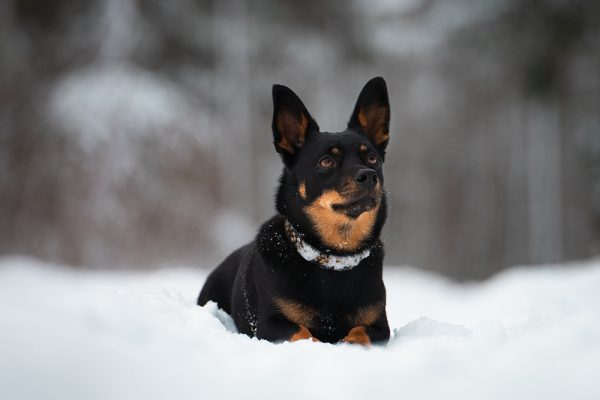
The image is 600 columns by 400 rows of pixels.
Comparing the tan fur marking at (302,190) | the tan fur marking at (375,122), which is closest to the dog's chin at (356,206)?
the tan fur marking at (302,190)

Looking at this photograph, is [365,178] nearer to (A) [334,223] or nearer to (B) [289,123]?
(A) [334,223]

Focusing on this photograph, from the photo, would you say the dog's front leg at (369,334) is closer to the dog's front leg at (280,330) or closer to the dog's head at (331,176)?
the dog's front leg at (280,330)

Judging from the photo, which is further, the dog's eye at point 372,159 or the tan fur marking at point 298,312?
the dog's eye at point 372,159

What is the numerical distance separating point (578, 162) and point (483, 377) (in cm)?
2103

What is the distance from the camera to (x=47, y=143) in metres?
16.2

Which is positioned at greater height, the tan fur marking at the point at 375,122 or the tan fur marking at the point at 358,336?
the tan fur marking at the point at 375,122

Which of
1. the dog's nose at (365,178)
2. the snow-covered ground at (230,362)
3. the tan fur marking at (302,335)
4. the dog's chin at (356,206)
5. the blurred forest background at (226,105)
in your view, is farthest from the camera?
the blurred forest background at (226,105)

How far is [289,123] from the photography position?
4.59 metres

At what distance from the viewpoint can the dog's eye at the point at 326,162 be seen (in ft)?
14.1

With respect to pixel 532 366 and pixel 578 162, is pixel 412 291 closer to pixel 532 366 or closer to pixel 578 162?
pixel 532 366

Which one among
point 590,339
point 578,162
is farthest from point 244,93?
point 590,339

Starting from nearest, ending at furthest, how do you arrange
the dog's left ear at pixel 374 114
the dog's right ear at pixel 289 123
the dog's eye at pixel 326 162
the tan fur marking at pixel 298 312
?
the tan fur marking at pixel 298 312 → the dog's eye at pixel 326 162 → the dog's right ear at pixel 289 123 → the dog's left ear at pixel 374 114

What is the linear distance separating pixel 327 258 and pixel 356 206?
15.3 inches

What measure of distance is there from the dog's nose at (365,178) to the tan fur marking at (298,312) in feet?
2.77
